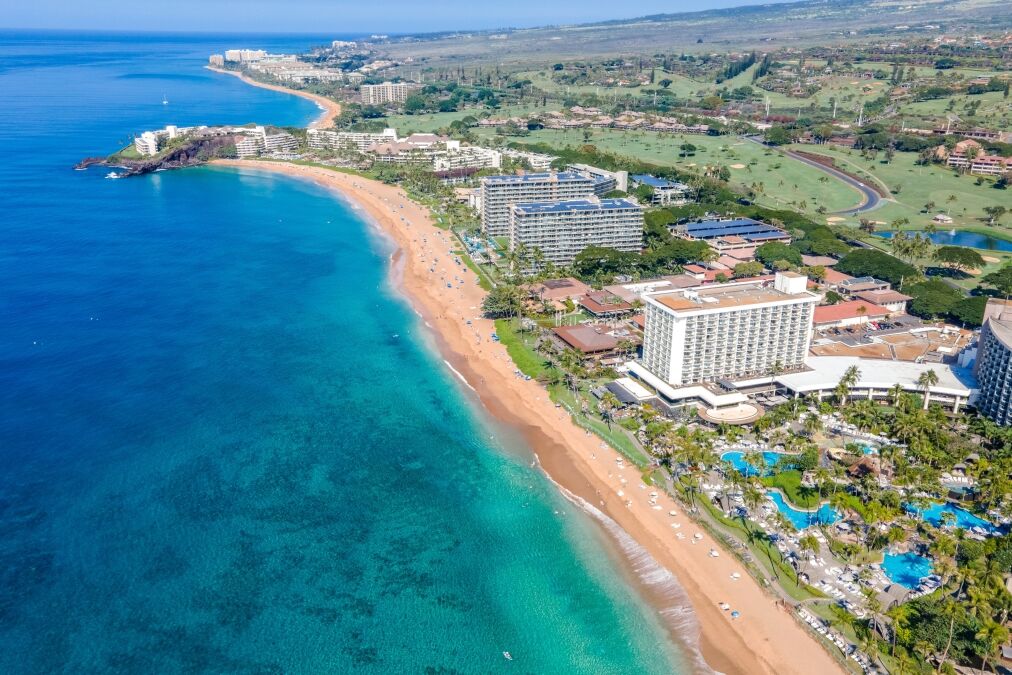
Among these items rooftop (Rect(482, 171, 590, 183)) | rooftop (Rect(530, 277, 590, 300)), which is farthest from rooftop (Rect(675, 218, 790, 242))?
rooftop (Rect(530, 277, 590, 300))

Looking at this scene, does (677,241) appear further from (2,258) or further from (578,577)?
(2,258)

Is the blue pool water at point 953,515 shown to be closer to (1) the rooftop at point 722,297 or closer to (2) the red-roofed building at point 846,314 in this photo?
(1) the rooftop at point 722,297

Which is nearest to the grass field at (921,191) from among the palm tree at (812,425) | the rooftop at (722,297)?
the rooftop at (722,297)

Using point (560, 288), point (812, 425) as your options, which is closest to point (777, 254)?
point (560, 288)

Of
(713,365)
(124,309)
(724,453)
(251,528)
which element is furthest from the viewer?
(124,309)

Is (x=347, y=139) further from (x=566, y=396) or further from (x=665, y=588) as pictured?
(x=665, y=588)

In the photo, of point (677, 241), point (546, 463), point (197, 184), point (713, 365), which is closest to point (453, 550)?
point (546, 463)

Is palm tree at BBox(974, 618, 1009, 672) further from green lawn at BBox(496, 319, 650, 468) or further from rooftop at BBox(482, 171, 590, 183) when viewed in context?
rooftop at BBox(482, 171, 590, 183)
